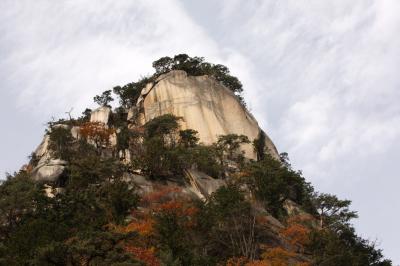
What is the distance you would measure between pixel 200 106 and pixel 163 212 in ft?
126

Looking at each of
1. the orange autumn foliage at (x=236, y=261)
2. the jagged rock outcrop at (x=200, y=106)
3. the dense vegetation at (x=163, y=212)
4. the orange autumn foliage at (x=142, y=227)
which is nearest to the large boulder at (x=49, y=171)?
the dense vegetation at (x=163, y=212)

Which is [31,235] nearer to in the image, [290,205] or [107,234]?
[107,234]

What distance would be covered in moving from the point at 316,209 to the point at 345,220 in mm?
5297

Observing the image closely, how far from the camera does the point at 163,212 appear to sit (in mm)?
41812

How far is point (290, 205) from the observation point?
65062 mm

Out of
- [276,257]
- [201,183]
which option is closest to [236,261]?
[276,257]

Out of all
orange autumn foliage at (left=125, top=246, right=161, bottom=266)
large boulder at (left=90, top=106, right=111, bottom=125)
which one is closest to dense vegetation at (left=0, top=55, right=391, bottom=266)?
orange autumn foliage at (left=125, top=246, right=161, bottom=266)

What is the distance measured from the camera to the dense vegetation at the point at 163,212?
3158cm

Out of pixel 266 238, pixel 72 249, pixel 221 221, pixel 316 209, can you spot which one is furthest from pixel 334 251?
pixel 72 249

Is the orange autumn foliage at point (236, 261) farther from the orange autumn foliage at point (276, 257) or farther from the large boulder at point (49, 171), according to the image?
the large boulder at point (49, 171)

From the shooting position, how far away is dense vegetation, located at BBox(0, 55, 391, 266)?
31578mm

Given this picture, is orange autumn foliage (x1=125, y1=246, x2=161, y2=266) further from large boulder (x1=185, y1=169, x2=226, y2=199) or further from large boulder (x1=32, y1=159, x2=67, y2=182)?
large boulder (x1=32, y1=159, x2=67, y2=182)

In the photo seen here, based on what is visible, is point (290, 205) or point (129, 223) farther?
point (290, 205)

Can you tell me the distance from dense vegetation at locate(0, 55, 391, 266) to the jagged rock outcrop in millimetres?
3798
